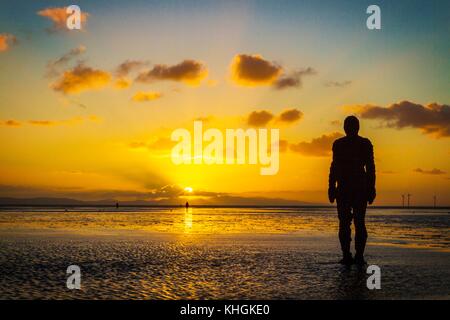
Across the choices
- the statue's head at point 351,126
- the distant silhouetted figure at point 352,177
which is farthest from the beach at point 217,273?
the statue's head at point 351,126

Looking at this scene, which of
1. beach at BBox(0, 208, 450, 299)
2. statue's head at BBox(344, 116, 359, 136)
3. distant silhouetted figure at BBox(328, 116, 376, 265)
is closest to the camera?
beach at BBox(0, 208, 450, 299)

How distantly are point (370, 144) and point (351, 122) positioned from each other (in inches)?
26.8

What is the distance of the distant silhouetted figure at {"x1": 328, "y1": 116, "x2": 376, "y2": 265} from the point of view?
12492 mm

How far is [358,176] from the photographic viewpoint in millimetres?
12508

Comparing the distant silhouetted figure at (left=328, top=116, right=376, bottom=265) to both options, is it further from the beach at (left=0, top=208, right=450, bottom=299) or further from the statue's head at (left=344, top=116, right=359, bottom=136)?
the beach at (left=0, top=208, right=450, bottom=299)

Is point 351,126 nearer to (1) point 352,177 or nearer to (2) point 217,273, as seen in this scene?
(1) point 352,177

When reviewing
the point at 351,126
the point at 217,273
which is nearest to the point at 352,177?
the point at 351,126

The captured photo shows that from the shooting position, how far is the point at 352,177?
492 inches

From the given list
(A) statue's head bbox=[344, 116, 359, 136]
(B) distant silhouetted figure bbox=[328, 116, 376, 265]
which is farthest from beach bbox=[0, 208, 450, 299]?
A: (A) statue's head bbox=[344, 116, 359, 136]

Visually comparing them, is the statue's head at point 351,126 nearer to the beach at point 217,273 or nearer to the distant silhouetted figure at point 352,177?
the distant silhouetted figure at point 352,177

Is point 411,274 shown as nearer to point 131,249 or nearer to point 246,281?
point 246,281

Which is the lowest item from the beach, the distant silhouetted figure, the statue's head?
the beach

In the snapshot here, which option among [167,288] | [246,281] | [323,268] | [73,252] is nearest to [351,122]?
[323,268]
